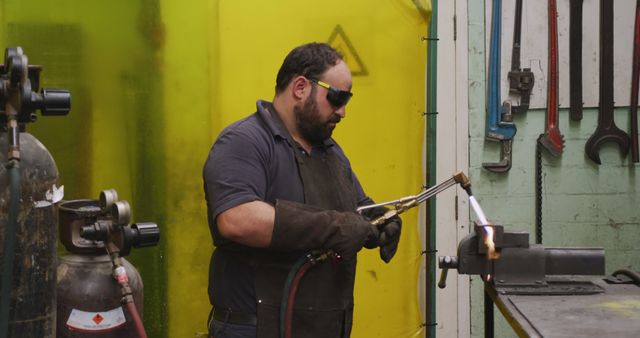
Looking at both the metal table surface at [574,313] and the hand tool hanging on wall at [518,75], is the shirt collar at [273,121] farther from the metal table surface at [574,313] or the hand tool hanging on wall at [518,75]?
the hand tool hanging on wall at [518,75]

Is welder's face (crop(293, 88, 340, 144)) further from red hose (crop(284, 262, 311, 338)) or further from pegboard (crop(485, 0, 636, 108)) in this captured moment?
pegboard (crop(485, 0, 636, 108))

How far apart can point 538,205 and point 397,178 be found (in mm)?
909

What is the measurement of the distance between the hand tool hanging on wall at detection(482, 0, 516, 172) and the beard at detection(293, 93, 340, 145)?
1309 mm

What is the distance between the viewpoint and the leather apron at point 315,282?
77.6 inches

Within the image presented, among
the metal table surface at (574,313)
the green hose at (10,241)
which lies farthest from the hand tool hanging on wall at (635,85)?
the green hose at (10,241)

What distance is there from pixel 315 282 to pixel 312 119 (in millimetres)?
469

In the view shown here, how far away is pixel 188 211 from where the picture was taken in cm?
257

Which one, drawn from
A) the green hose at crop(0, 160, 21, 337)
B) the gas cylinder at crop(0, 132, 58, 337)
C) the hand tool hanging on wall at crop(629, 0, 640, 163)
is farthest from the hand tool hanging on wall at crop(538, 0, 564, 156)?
the green hose at crop(0, 160, 21, 337)

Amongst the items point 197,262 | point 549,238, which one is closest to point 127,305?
point 197,262

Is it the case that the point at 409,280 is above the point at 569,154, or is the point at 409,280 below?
below

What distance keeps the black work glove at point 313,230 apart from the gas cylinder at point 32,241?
565 mm

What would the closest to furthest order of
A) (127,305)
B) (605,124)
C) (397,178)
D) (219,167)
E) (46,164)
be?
(46,164), (127,305), (219,167), (397,178), (605,124)

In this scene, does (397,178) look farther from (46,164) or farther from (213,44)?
(46,164)

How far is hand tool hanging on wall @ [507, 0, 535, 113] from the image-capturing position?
322cm
